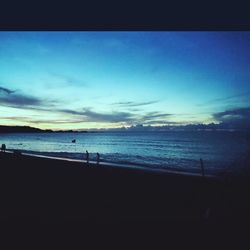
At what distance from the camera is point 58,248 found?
2273 millimetres

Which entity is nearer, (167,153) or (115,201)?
(115,201)

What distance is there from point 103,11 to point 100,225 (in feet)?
7.22

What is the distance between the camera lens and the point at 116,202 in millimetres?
3930

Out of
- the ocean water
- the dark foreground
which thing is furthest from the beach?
the ocean water

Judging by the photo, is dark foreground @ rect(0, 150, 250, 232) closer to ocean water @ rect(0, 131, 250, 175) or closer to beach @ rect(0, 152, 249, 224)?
beach @ rect(0, 152, 249, 224)

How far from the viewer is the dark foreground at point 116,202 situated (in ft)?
10.1

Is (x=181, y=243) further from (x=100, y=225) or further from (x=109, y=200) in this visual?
(x=109, y=200)

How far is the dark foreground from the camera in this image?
307cm

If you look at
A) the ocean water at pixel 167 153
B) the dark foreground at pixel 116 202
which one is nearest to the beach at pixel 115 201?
the dark foreground at pixel 116 202

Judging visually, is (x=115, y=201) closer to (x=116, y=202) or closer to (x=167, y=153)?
(x=116, y=202)

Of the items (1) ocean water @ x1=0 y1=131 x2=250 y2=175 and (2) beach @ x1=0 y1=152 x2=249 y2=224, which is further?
(1) ocean water @ x1=0 y1=131 x2=250 y2=175

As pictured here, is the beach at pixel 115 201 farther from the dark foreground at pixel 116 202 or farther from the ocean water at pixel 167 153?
the ocean water at pixel 167 153

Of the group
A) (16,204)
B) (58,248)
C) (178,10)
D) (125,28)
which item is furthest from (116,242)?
(178,10)

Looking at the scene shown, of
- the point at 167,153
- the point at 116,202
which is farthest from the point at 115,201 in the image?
the point at 167,153
